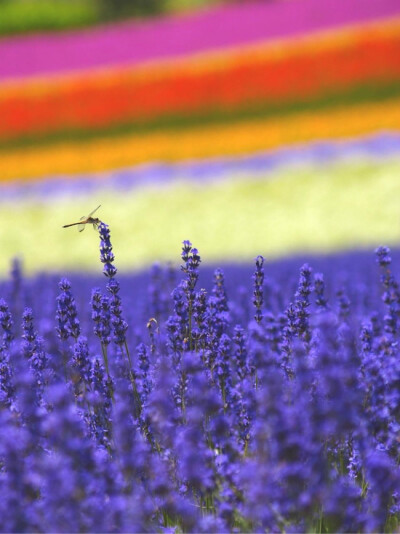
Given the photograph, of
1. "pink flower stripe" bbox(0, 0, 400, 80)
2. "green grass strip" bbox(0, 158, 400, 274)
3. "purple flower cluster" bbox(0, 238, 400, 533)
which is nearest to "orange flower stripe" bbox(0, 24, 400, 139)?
"pink flower stripe" bbox(0, 0, 400, 80)

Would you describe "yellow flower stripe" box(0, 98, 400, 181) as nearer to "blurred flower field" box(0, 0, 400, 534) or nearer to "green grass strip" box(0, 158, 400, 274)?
"blurred flower field" box(0, 0, 400, 534)

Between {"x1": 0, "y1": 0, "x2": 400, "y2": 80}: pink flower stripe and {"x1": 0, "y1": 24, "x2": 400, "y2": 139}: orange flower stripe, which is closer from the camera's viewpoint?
{"x1": 0, "y1": 24, "x2": 400, "y2": 139}: orange flower stripe

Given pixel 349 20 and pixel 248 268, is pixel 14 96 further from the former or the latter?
pixel 248 268

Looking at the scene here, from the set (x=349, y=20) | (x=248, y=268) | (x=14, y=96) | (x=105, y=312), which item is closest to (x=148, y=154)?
(x=14, y=96)

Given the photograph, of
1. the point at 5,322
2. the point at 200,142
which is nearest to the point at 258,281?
the point at 5,322

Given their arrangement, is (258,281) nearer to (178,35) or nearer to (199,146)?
(199,146)

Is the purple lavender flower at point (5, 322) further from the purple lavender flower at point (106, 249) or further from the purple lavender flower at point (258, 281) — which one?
the purple lavender flower at point (258, 281)

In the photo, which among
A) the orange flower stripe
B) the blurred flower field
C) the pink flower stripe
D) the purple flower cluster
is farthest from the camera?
the pink flower stripe
